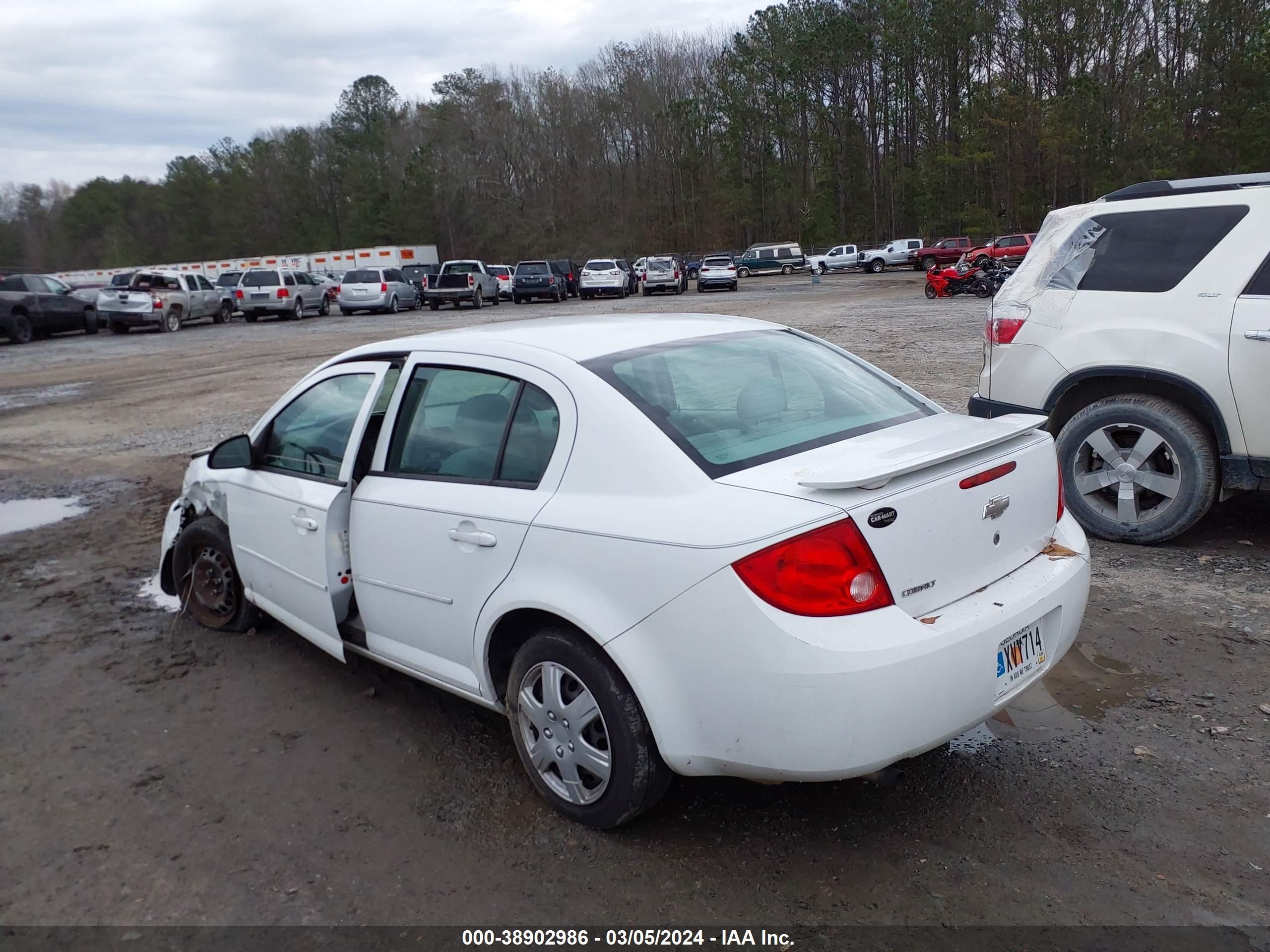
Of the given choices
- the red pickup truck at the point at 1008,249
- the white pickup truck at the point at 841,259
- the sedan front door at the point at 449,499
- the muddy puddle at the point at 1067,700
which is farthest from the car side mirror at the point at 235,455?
the white pickup truck at the point at 841,259

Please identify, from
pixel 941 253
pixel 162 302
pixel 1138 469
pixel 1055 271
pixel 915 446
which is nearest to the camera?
pixel 915 446

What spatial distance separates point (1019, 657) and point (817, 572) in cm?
84

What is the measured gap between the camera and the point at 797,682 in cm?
262

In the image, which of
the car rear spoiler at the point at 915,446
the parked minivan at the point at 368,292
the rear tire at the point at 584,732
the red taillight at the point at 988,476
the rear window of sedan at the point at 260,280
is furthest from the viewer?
the parked minivan at the point at 368,292

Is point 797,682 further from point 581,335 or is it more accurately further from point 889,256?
point 889,256

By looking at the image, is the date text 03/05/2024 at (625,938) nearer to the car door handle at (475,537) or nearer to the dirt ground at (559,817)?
the dirt ground at (559,817)

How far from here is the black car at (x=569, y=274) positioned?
43719mm

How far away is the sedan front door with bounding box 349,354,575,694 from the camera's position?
10.7 feet

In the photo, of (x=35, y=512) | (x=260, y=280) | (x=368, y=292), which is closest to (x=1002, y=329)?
(x=35, y=512)

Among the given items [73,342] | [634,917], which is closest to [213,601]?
[634,917]

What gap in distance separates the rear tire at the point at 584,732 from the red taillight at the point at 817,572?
1.89 ft

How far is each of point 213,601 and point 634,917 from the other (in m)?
3.27

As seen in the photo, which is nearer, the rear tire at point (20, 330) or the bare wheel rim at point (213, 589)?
the bare wheel rim at point (213, 589)

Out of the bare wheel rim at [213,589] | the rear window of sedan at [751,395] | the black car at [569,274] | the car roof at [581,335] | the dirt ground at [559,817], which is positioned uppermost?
the black car at [569,274]
